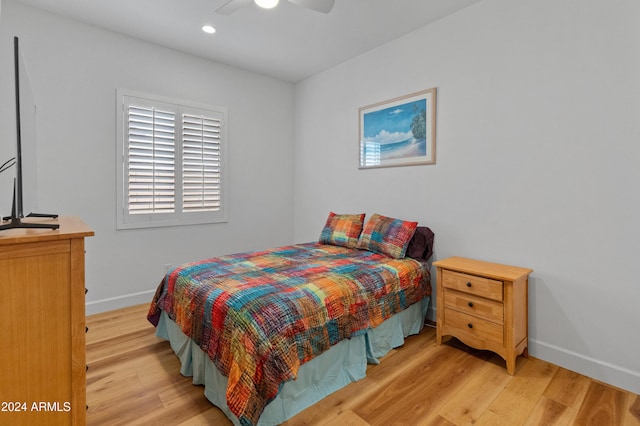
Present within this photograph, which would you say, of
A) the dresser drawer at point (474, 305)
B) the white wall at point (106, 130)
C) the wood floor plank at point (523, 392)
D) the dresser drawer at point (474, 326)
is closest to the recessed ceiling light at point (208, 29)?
the white wall at point (106, 130)

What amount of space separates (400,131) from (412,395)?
235 cm

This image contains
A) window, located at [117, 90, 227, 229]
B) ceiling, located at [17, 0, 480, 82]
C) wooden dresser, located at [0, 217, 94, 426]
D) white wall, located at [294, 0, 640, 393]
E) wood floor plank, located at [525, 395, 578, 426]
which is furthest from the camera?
window, located at [117, 90, 227, 229]

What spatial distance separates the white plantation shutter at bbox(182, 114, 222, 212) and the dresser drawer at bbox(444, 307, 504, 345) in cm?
283

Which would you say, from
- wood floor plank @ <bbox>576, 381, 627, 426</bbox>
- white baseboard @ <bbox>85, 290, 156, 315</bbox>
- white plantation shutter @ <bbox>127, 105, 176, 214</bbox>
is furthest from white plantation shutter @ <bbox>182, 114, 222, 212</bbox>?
wood floor plank @ <bbox>576, 381, 627, 426</bbox>

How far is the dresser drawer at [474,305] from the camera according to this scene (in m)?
2.19

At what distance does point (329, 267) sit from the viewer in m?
2.46

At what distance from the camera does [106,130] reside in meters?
3.13

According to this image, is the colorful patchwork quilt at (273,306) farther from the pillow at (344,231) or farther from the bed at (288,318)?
the pillow at (344,231)

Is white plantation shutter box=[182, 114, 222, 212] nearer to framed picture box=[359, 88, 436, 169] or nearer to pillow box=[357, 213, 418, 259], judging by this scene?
framed picture box=[359, 88, 436, 169]

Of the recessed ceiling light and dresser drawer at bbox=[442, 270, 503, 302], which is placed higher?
the recessed ceiling light

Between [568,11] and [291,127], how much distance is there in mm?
3218

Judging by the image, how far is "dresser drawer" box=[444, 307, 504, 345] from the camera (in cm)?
219

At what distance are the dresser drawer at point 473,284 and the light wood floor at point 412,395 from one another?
20.0 inches

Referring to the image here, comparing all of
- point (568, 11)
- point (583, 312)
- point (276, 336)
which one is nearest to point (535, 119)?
point (568, 11)
